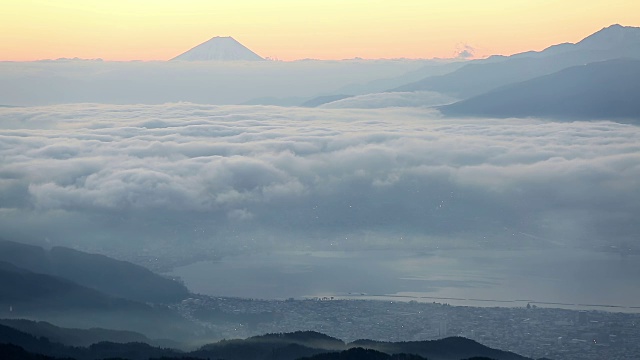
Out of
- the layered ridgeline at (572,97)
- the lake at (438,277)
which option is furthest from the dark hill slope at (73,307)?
the layered ridgeline at (572,97)

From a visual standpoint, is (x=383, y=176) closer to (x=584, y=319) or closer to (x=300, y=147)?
(x=300, y=147)

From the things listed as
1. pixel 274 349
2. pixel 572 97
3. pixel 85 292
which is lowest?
pixel 274 349

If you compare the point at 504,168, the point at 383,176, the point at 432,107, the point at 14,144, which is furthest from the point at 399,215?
the point at 432,107

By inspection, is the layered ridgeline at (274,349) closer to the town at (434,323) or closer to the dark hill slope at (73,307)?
the town at (434,323)

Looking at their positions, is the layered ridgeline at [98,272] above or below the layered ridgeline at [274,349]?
above

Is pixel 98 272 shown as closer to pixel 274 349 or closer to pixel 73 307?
pixel 73 307

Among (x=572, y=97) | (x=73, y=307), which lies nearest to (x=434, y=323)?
(x=73, y=307)

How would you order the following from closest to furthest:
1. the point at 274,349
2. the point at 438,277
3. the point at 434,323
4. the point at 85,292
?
the point at 274,349
the point at 434,323
the point at 85,292
the point at 438,277
